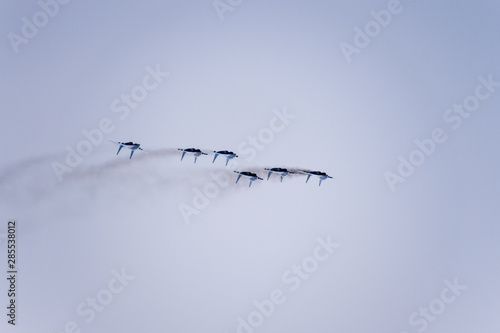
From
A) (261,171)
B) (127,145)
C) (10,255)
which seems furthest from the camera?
(10,255)

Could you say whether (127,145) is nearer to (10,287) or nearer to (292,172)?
(292,172)

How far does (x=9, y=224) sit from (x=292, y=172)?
122 ft

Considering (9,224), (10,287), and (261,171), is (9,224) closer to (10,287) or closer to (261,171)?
(10,287)

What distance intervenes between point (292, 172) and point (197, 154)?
10.6m

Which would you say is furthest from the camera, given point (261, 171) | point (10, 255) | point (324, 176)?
point (10, 255)

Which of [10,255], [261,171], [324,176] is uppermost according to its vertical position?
[10,255]

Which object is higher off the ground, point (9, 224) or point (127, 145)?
point (9, 224)

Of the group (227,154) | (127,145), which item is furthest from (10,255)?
(227,154)

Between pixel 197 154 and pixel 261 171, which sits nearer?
pixel 197 154

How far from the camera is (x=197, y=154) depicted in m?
62.7

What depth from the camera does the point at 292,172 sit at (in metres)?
62.8

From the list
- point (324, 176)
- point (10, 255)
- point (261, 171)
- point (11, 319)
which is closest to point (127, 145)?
point (261, 171)

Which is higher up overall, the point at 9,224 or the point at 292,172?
the point at 9,224

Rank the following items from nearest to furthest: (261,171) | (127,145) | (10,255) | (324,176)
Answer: (127,145) < (324,176) < (261,171) < (10,255)
